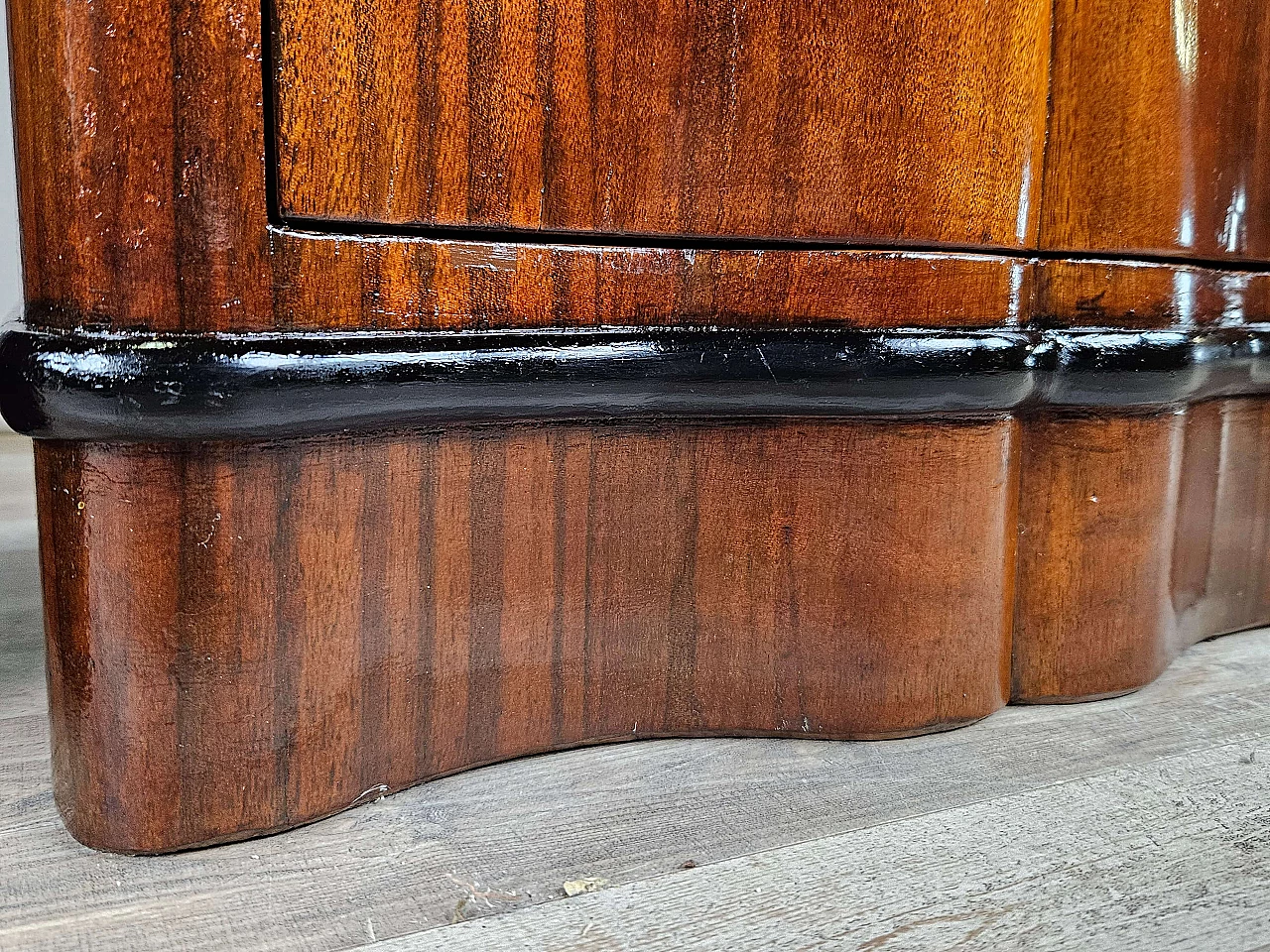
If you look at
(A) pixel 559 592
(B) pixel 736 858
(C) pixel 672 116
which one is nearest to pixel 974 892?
(B) pixel 736 858

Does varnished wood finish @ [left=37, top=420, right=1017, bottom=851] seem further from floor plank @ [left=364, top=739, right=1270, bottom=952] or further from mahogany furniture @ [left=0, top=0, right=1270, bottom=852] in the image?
floor plank @ [left=364, top=739, right=1270, bottom=952]

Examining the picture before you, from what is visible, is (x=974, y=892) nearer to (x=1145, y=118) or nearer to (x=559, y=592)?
(x=559, y=592)

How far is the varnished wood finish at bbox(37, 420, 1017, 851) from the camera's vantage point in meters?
0.45

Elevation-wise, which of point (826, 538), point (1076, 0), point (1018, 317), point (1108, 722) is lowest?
point (1108, 722)

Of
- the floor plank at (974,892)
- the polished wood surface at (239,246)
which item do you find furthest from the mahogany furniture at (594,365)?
the floor plank at (974,892)

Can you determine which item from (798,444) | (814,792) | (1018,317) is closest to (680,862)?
(814,792)

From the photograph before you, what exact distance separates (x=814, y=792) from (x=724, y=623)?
97 millimetres

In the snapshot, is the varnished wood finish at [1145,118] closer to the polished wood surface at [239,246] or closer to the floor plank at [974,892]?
the polished wood surface at [239,246]

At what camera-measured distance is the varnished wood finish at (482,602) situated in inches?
17.6

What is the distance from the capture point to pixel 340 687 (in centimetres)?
49

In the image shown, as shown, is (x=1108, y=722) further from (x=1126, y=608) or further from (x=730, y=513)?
(x=730, y=513)

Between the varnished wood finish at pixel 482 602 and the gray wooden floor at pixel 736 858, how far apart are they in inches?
0.8

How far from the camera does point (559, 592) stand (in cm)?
54

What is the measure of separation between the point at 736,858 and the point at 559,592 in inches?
6.1
